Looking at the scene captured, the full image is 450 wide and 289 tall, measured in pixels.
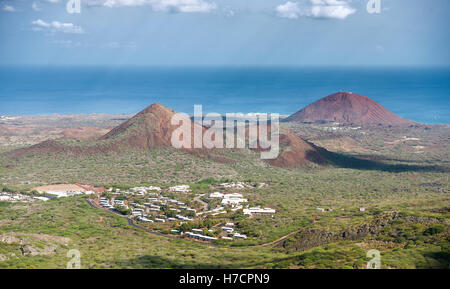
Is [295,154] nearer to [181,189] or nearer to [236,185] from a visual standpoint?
[236,185]

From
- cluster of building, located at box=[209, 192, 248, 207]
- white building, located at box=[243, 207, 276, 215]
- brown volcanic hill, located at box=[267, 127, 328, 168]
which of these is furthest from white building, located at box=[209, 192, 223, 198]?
brown volcanic hill, located at box=[267, 127, 328, 168]

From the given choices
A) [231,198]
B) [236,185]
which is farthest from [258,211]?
[236,185]

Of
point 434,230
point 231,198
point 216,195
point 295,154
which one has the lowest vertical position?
point 231,198

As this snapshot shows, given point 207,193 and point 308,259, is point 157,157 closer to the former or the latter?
point 207,193

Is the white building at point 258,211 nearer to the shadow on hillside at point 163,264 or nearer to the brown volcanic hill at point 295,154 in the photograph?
the shadow on hillside at point 163,264

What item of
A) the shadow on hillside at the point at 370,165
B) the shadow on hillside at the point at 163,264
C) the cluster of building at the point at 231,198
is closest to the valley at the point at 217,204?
the shadow on hillside at the point at 163,264
